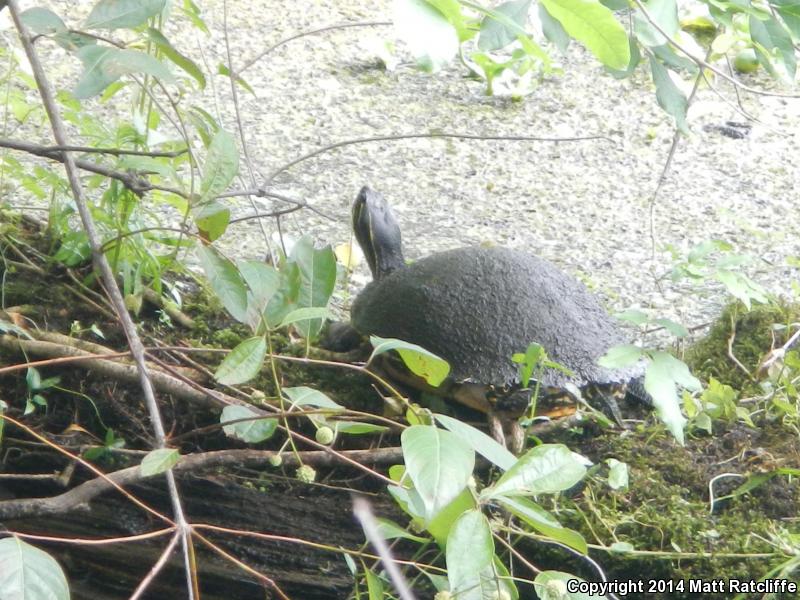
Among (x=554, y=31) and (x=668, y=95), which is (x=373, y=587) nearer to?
(x=554, y=31)

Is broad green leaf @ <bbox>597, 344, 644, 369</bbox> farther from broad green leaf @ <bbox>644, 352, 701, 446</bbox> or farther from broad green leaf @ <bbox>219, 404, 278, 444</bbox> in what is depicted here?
broad green leaf @ <bbox>219, 404, 278, 444</bbox>

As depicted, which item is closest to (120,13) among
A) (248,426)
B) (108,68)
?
(108,68)

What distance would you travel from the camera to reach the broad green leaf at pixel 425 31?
0.67 metres

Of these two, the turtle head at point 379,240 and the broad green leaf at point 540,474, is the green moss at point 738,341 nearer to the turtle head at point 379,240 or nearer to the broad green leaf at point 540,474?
Result: the turtle head at point 379,240

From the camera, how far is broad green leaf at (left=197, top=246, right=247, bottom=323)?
98 centimetres

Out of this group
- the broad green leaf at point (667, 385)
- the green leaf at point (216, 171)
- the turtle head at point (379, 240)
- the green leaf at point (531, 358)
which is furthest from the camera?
the turtle head at point (379, 240)

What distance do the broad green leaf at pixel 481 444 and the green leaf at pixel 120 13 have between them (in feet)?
1.66

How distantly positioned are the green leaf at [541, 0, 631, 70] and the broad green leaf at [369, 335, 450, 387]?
31 centimetres

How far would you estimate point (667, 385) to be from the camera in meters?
1.17

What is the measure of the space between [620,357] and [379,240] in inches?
29.3

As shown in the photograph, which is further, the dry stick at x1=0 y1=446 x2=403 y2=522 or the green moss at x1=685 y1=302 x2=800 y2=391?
the green moss at x1=685 y1=302 x2=800 y2=391

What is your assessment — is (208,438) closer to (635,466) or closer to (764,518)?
(635,466)

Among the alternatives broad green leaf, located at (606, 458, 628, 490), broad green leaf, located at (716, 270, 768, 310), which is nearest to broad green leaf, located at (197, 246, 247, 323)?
broad green leaf, located at (606, 458, 628, 490)

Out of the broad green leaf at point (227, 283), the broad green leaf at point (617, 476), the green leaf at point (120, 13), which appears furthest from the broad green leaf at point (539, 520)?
the green leaf at point (120, 13)
